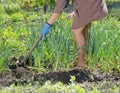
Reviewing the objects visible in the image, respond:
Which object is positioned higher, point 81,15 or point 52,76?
point 81,15

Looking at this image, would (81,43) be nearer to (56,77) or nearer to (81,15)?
(81,15)

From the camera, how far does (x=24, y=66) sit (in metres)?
5.36

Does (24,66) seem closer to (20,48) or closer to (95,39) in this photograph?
(20,48)

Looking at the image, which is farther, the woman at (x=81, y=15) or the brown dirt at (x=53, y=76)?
the woman at (x=81, y=15)

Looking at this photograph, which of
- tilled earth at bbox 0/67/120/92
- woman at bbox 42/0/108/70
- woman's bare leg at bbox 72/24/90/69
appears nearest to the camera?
tilled earth at bbox 0/67/120/92

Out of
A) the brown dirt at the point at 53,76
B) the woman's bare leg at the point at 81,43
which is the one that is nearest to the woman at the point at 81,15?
the woman's bare leg at the point at 81,43

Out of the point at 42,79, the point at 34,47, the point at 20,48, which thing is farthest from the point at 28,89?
Result: the point at 20,48

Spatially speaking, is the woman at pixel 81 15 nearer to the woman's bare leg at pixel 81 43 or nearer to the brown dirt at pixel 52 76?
the woman's bare leg at pixel 81 43

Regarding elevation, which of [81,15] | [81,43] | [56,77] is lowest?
[56,77]

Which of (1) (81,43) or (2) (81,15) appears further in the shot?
(1) (81,43)

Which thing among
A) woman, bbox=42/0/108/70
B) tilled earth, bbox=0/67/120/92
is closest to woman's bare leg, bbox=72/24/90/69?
woman, bbox=42/0/108/70

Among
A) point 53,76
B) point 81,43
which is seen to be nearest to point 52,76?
point 53,76

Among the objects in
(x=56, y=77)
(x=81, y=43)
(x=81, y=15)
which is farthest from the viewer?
(x=81, y=43)

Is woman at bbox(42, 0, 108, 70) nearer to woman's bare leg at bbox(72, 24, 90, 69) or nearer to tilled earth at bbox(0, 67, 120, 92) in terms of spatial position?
woman's bare leg at bbox(72, 24, 90, 69)
